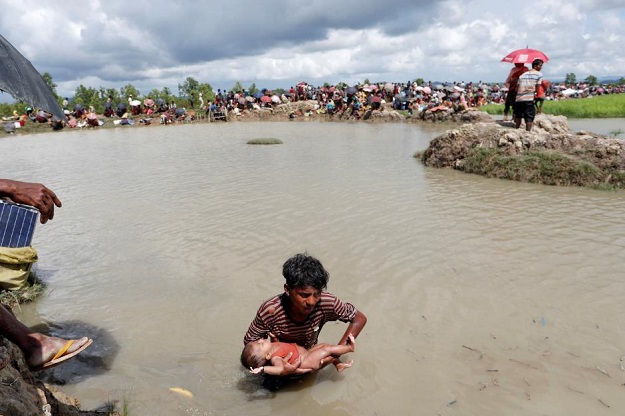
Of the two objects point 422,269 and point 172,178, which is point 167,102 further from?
point 422,269

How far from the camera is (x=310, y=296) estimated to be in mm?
2549

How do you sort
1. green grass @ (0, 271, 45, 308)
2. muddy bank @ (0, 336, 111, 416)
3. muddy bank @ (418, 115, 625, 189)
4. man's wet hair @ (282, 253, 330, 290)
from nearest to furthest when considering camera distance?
muddy bank @ (0, 336, 111, 416) < man's wet hair @ (282, 253, 330, 290) < green grass @ (0, 271, 45, 308) < muddy bank @ (418, 115, 625, 189)

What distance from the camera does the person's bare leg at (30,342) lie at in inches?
84.7

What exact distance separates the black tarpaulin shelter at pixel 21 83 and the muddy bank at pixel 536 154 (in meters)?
7.87

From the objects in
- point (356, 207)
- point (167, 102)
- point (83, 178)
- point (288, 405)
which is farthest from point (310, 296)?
point (167, 102)

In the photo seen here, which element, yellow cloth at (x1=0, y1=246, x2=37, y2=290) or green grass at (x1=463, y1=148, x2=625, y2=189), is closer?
yellow cloth at (x1=0, y1=246, x2=37, y2=290)

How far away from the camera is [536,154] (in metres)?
8.30

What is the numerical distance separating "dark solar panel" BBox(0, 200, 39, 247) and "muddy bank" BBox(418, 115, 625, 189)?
7804 millimetres

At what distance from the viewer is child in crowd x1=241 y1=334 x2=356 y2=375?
269 cm

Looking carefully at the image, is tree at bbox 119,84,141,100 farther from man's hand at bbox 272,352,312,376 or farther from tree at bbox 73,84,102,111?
man's hand at bbox 272,352,312,376

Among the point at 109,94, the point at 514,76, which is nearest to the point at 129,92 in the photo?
the point at 109,94

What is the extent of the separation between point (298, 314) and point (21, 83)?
1.92 m

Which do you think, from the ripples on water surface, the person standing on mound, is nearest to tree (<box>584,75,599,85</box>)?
the ripples on water surface

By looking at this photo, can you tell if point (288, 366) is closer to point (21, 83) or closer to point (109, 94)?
point (21, 83)
